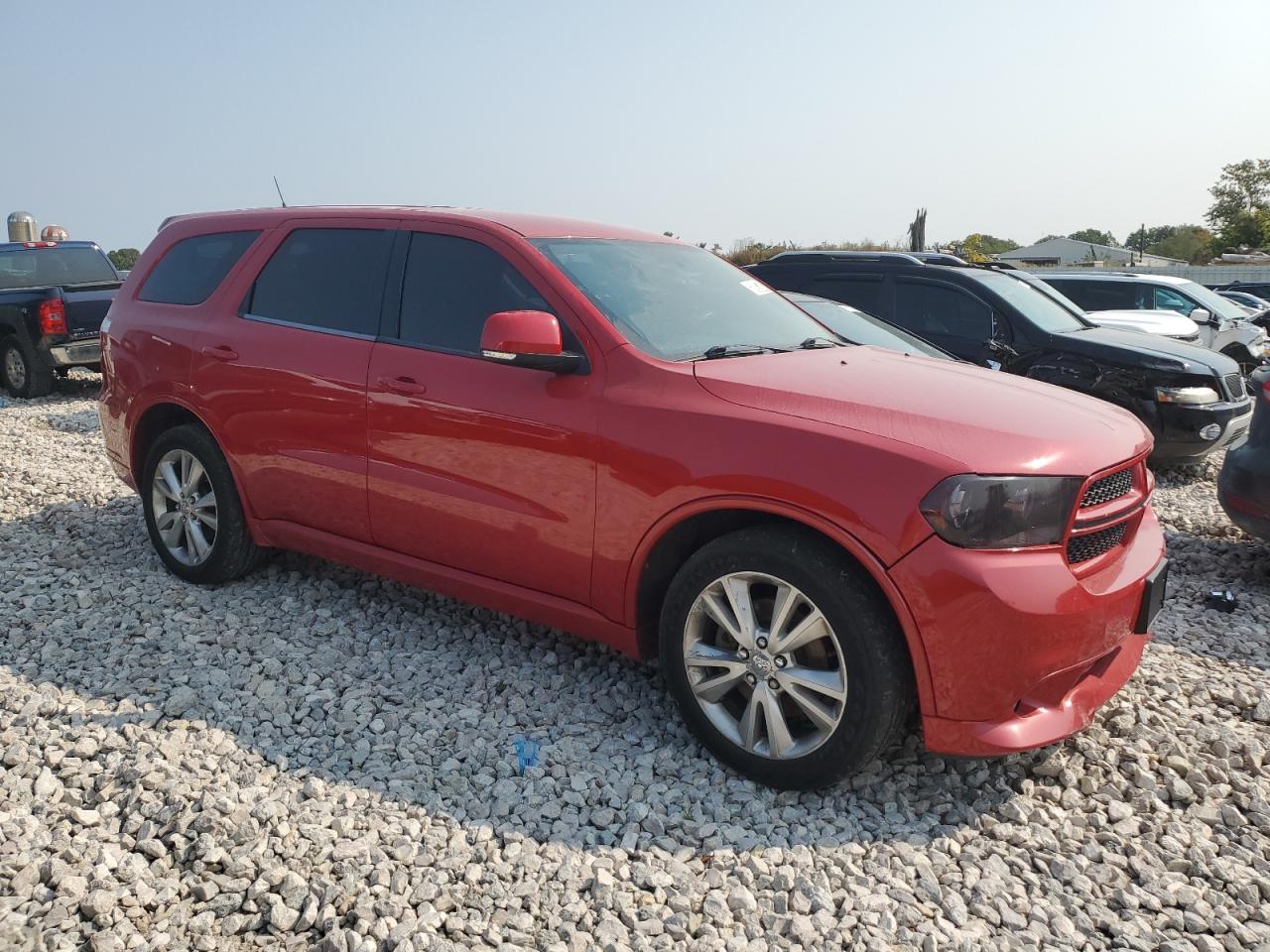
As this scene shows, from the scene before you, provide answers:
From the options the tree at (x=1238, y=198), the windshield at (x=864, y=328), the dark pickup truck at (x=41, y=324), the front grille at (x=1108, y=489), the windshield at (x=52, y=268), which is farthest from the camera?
the tree at (x=1238, y=198)

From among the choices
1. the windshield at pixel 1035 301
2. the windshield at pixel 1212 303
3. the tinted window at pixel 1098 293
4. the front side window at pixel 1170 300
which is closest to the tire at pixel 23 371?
the windshield at pixel 1035 301

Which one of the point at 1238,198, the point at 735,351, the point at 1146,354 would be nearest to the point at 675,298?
the point at 735,351

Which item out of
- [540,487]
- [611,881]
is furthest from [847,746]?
[540,487]

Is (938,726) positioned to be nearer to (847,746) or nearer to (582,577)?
(847,746)

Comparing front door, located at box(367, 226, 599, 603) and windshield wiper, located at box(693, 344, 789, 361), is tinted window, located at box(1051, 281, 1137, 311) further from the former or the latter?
front door, located at box(367, 226, 599, 603)

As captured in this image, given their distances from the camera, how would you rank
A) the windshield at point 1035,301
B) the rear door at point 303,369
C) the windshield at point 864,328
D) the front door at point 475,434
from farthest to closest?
the windshield at point 1035,301 → the windshield at point 864,328 → the rear door at point 303,369 → the front door at point 475,434

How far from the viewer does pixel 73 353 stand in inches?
445

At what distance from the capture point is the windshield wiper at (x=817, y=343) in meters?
3.84

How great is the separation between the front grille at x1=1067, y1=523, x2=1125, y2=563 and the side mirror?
1699 millimetres

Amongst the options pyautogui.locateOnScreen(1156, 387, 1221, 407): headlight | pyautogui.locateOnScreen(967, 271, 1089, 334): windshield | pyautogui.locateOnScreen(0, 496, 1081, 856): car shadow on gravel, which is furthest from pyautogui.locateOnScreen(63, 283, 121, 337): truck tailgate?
pyautogui.locateOnScreen(1156, 387, 1221, 407): headlight

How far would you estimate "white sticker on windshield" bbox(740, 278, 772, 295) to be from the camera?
4.29 meters

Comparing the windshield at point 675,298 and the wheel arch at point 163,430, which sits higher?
the windshield at point 675,298

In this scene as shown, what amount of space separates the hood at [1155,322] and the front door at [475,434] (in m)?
9.59

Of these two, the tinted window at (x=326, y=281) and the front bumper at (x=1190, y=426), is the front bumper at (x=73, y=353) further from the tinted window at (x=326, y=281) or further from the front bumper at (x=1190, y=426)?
the front bumper at (x=1190, y=426)
